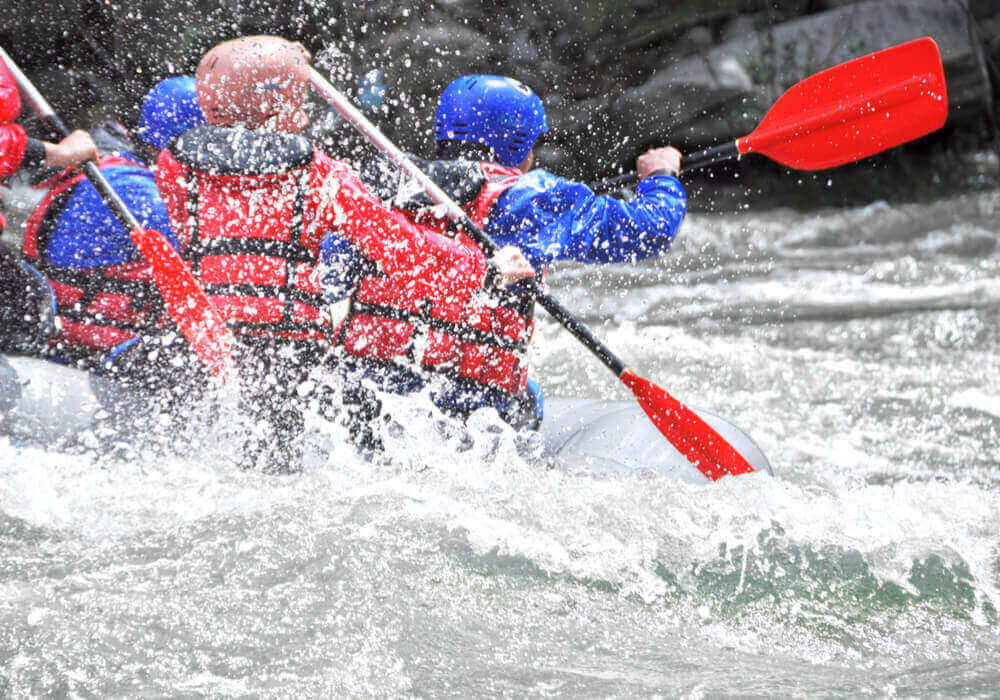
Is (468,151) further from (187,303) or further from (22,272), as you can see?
(22,272)

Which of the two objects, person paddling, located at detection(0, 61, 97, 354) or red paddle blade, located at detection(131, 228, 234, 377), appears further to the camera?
person paddling, located at detection(0, 61, 97, 354)

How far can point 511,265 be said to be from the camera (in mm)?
2412

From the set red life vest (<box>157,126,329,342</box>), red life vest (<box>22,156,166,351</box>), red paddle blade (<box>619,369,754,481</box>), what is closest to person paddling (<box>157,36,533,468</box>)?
red life vest (<box>157,126,329,342</box>)

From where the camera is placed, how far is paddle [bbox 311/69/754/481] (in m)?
2.59

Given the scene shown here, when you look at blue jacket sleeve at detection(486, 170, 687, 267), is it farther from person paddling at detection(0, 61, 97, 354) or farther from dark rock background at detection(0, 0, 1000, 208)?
dark rock background at detection(0, 0, 1000, 208)

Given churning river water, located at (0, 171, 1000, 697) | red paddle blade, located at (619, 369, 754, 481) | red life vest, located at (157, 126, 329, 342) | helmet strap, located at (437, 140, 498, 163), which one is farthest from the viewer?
red paddle blade, located at (619, 369, 754, 481)

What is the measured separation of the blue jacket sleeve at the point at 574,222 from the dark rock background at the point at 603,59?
4.50 m

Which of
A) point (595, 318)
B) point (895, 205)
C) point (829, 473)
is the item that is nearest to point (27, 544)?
point (829, 473)

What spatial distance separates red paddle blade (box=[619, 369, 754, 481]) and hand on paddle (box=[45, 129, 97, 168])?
5.02ft

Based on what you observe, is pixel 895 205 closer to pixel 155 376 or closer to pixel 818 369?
A: pixel 818 369

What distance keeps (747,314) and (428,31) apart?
322cm

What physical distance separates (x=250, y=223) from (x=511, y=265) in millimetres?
593

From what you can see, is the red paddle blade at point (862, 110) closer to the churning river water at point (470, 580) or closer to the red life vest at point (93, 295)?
the churning river water at point (470, 580)

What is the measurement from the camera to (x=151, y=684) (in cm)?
165
